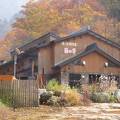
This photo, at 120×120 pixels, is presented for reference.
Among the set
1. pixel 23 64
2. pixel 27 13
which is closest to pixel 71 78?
pixel 23 64

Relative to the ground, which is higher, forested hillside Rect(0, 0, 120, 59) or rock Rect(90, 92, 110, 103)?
forested hillside Rect(0, 0, 120, 59)

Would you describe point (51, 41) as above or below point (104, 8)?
below

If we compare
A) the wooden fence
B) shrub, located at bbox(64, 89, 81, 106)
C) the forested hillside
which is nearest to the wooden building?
shrub, located at bbox(64, 89, 81, 106)

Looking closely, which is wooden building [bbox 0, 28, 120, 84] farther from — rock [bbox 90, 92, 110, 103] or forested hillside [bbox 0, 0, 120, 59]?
forested hillside [bbox 0, 0, 120, 59]

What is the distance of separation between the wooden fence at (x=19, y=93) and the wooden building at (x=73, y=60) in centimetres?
1908

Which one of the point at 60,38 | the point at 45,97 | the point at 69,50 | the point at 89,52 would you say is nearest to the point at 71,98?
the point at 45,97

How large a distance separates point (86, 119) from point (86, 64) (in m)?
25.8

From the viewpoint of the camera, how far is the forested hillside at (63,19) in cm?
6244

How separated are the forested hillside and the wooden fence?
41.4m

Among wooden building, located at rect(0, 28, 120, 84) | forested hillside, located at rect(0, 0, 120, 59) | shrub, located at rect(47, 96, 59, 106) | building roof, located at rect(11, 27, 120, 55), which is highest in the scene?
forested hillside, located at rect(0, 0, 120, 59)

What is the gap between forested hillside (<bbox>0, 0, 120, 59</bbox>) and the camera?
205 ft

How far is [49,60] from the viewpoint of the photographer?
40.9 m

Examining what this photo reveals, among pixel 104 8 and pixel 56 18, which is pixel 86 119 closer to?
pixel 56 18

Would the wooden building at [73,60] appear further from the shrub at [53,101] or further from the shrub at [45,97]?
the shrub at [53,101]
